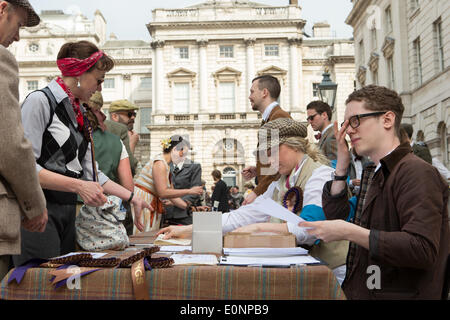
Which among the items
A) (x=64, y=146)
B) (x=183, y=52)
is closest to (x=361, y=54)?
(x=183, y=52)

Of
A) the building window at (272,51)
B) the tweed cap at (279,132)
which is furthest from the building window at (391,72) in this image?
the tweed cap at (279,132)

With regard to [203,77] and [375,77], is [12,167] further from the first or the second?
[203,77]

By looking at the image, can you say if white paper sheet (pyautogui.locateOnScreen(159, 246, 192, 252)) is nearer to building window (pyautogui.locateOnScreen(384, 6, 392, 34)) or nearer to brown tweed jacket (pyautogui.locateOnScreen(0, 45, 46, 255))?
brown tweed jacket (pyautogui.locateOnScreen(0, 45, 46, 255))

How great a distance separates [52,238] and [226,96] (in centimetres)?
3531

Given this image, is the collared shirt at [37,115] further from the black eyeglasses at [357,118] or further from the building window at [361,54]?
the building window at [361,54]

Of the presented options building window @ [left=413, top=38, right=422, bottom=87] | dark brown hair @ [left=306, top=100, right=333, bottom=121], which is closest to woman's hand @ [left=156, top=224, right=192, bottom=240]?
dark brown hair @ [left=306, top=100, right=333, bottom=121]

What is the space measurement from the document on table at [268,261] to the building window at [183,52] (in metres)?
36.8

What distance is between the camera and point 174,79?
3734 centimetres

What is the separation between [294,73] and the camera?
37188 millimetres

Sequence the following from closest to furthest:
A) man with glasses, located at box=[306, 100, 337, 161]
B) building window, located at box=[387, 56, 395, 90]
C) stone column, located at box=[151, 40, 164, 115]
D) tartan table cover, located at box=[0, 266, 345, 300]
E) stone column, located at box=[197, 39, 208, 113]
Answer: tartan table cover, located at box=[0, 266, 345, 300] → man with glasses, located at box=[306, 100, 337, 161] → building window, located at box=[387, 56, 395, 90] → stone column, located at box=[197, 39, 208, 113] → stone column, located at box=[151, 40, 164, 115]

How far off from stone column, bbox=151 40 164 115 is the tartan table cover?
118 ft

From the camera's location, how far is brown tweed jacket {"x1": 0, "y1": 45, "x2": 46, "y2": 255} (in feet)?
A: 6.10

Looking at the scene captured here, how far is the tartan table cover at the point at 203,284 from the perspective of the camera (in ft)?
5.61

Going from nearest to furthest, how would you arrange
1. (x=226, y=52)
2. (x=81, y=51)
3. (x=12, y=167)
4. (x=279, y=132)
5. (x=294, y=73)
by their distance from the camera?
(x=12, y=167) → (x=81, y=51) → (x=279, y=132) → (x=294, y=73) → (x=226, y=52)
